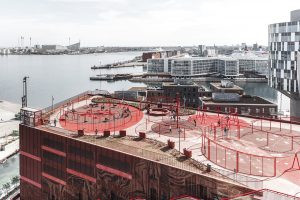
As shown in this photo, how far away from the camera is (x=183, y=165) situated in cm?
2341

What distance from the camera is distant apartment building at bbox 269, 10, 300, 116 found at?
53.5m

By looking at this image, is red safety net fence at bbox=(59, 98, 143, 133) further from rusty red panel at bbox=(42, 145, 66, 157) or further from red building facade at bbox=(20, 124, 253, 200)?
red building facade at bbox=(20, 124, 253, 200)

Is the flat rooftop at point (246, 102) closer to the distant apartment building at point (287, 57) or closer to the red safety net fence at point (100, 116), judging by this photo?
the distant apartment building at point (287, 57)

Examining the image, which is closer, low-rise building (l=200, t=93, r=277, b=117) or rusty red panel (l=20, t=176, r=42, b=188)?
rusty red panel (l=20, t=176, r=42, b=188)

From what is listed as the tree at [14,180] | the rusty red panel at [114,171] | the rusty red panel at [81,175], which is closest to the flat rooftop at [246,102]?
the tree at [14,180]

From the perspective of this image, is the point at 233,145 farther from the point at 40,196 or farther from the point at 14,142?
the point at 14,142

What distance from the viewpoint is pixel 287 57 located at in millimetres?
55562

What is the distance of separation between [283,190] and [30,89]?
149 meters

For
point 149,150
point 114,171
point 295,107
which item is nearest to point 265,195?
point 149,150

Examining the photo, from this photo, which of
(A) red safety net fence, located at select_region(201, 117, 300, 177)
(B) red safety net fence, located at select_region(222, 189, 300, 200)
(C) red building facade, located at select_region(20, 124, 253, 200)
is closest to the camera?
(B) red safety net fence, located at select_region(222, 189, 300, 200)

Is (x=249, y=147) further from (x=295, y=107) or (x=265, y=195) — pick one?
(x=295, y=107)

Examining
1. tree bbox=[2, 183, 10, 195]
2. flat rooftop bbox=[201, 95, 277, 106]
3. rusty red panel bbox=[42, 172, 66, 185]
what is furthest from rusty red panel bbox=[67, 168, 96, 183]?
flat rooftop bbox=[201, 95, 277, 106]

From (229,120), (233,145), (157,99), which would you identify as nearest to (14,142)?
(157,99)

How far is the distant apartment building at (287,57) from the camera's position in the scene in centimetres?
5350
